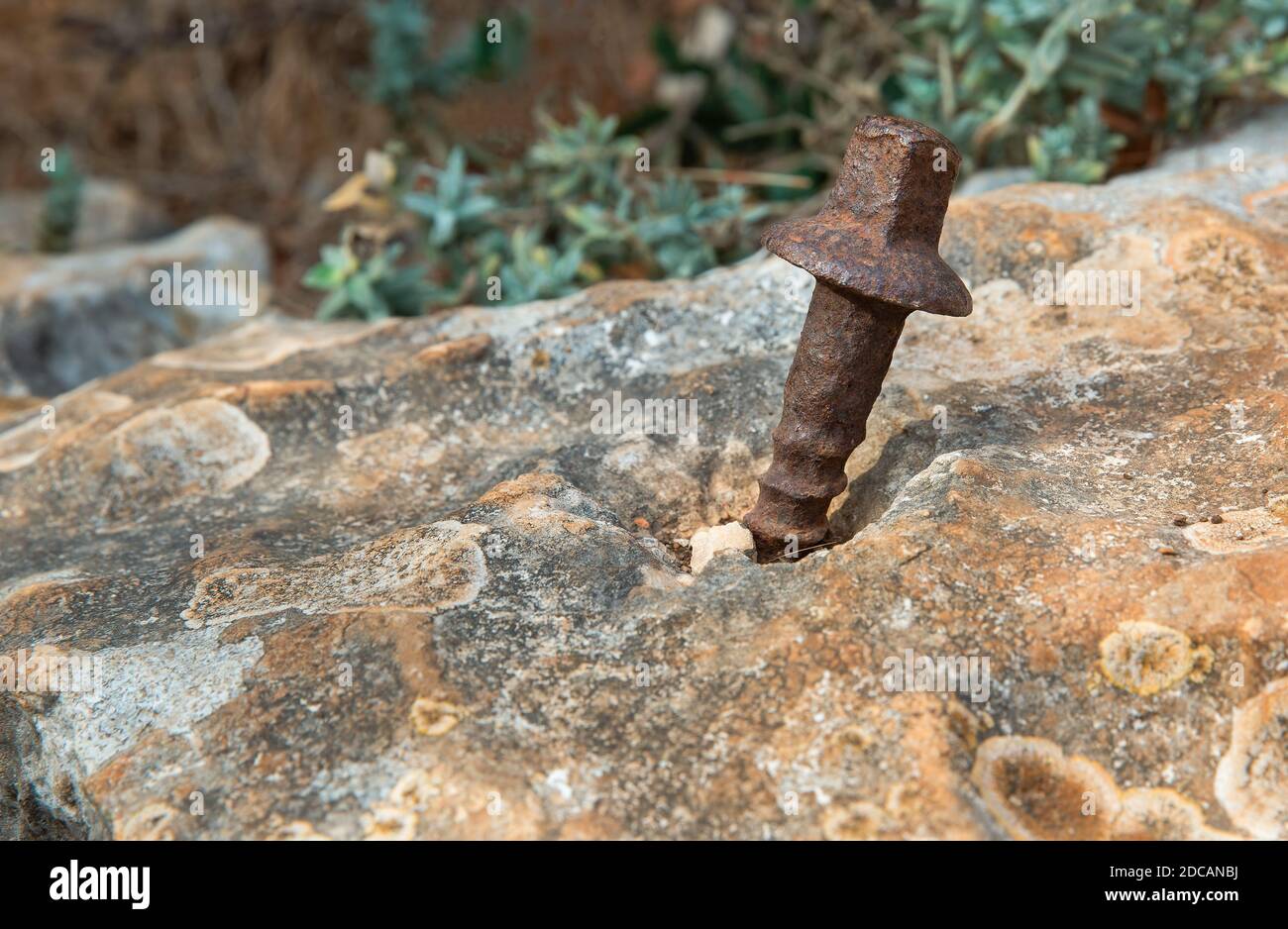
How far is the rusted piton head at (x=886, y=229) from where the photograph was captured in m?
1.97

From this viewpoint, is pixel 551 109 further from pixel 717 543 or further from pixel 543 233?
pixel 717 543

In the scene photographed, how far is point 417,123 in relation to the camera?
16.5 ft

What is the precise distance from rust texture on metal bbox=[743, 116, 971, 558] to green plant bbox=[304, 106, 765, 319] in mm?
1410

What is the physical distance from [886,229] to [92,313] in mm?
2877

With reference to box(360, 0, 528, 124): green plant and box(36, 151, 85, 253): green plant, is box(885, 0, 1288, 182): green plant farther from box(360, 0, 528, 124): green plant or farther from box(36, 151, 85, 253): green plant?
box(36, 151, 85, 253): green plant

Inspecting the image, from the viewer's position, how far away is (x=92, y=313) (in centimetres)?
402

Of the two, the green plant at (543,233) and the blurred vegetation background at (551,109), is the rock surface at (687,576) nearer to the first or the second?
the green plant at (543,233)

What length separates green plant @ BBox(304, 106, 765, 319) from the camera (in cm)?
351

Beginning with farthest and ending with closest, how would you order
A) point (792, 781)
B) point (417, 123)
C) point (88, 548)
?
point (417, 123) < point (88, 548) < point (792, 781)

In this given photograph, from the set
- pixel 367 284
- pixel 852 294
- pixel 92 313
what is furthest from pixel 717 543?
pixel 92 313

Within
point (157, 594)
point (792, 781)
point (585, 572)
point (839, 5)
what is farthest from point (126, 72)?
point (792, 781)

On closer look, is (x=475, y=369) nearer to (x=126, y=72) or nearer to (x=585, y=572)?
(x=585, y=572)

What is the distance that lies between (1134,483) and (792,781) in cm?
89

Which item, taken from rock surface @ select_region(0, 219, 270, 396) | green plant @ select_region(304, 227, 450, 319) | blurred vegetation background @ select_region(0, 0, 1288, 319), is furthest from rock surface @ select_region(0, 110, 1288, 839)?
rock surface @ select_region(0, 219, 270, 396)
